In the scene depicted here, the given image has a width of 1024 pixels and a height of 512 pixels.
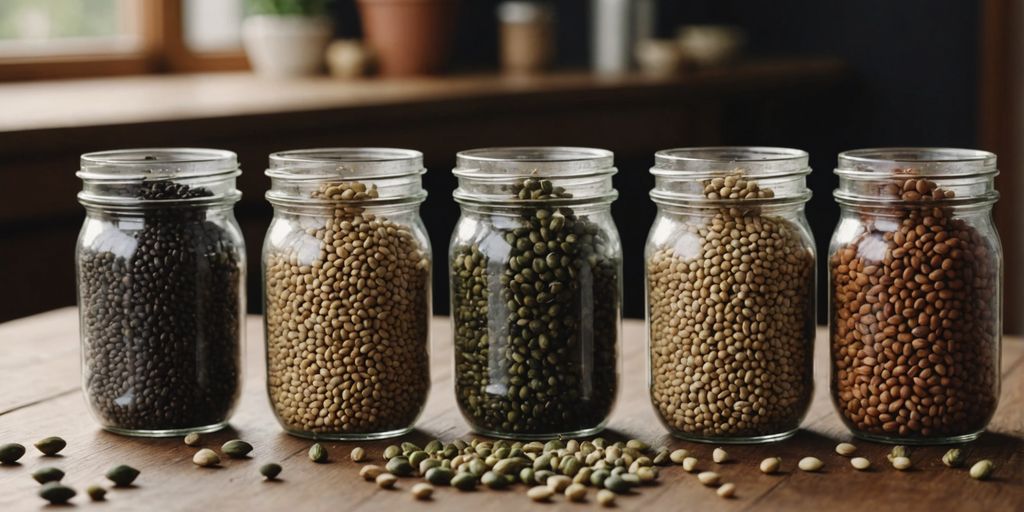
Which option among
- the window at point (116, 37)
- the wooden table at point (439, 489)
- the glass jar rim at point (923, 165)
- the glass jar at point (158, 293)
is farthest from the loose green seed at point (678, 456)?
the window at point (116, 37)

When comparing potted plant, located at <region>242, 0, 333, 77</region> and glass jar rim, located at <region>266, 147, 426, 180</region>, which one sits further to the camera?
potted plant, located at <region>242, 0, 333, 77</region>

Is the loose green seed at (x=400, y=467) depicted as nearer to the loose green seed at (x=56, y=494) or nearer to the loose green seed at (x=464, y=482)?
the loose green seed at (x=464, y=482)

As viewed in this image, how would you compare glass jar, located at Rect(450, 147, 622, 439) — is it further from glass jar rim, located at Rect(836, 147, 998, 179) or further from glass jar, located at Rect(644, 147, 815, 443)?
glass jar rim, located at Rect(836, 147, 998, 179)

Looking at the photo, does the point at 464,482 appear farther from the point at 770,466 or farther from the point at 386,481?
the point at 770,466

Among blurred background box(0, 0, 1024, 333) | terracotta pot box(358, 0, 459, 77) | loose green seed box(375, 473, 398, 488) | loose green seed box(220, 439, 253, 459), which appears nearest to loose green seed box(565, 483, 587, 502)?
loose green seed box(375, 473, 398, 488)

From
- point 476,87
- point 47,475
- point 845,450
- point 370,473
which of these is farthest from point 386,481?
point 476,87

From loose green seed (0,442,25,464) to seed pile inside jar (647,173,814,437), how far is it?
48 centimetres

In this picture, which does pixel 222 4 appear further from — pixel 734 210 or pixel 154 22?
pixel 734 210

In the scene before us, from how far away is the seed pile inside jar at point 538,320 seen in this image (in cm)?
103

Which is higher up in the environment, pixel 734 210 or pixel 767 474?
pixel 734 210

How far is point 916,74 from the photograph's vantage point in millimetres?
3793

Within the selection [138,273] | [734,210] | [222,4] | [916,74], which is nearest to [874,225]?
[734,210]

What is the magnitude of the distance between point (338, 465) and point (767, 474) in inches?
12.0

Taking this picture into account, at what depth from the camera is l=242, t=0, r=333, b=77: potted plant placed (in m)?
3.14
